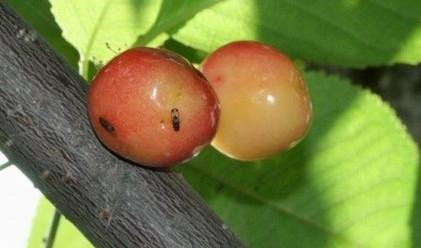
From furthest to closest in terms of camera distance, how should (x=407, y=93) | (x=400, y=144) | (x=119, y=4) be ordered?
(x=407, y=93)
(x=400, y=144)
(x=119, y=4)

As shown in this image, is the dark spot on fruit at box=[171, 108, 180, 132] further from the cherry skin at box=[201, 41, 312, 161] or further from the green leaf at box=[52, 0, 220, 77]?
the green leaf at box=[52, 0, 220, 77]

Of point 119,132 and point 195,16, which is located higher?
point 119,132

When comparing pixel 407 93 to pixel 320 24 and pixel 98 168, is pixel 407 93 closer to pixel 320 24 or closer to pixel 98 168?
A: pixel 320 24

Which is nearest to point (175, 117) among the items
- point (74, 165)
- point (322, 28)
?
point (74, 165)

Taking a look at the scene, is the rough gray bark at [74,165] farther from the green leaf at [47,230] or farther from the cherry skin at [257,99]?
the green leaf at [47,230]

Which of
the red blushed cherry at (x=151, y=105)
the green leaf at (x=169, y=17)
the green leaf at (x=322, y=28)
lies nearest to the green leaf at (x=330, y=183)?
the green leaf at (x=322, y=28)

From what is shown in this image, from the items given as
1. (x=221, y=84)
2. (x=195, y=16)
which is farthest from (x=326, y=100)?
(x=221, y=84)
